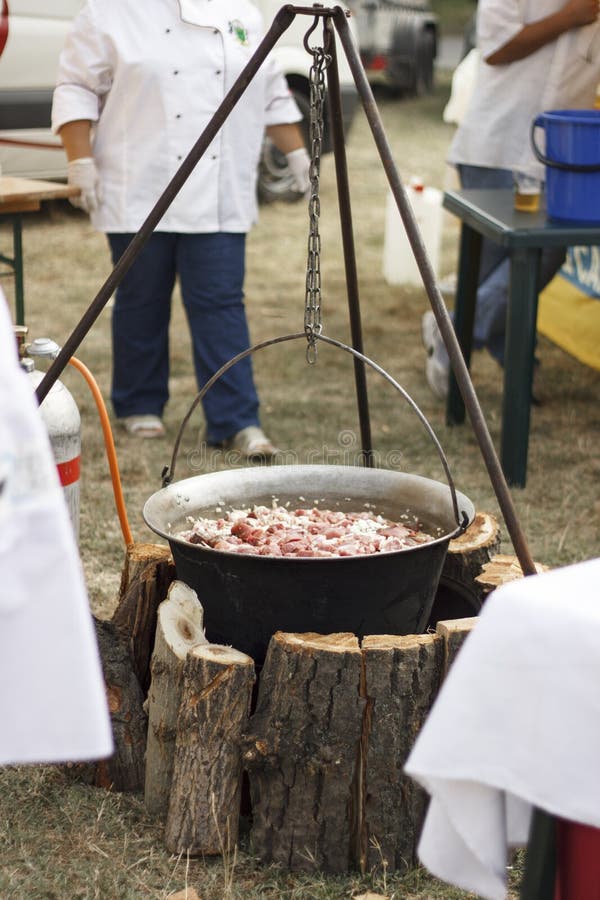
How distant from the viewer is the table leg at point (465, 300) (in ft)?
16.1

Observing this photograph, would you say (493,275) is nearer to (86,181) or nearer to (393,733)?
(86,181)

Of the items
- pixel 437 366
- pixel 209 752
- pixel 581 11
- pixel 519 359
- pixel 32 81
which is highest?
pixel 581 11

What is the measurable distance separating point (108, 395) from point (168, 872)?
3314mm

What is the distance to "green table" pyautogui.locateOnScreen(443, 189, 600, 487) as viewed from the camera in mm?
3961

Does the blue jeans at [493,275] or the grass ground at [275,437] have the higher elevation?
the blue jeans at [493,275]

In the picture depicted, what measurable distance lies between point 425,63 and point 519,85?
11.0 meters

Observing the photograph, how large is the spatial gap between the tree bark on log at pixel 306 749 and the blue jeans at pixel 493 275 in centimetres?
302

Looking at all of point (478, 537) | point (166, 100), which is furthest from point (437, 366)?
point (478, 537)

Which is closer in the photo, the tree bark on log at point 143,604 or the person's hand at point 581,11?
the tree bark on log at point 143,604

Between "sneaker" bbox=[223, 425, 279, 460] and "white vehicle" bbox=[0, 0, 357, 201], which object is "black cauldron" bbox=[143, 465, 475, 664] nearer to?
"sneaker" bbox=[223, 425, 279, 460]

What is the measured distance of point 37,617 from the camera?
1.28 metres

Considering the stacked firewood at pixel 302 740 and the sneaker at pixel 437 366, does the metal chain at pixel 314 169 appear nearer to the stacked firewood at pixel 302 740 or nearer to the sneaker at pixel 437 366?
the stacked firewood at pixel 302 740

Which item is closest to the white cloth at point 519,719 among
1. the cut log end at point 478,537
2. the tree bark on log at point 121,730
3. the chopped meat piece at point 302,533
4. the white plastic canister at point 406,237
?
the chopped meat piece at point 302,533

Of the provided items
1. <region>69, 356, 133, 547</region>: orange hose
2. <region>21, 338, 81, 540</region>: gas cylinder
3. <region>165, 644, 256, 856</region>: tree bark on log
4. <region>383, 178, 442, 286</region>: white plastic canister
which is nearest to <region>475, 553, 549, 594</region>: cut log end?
<region>165, 644, 256, 856</region>: tree bark on log
